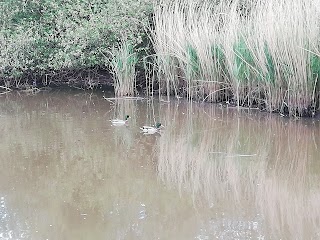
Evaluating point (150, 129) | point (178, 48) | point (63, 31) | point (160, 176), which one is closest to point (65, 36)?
point (63, 31)

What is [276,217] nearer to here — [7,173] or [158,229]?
[158,229]

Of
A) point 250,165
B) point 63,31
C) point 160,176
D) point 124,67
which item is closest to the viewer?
point 160,176

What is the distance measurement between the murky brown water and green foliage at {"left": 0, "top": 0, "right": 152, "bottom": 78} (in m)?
1.62

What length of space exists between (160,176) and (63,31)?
5.02 meters

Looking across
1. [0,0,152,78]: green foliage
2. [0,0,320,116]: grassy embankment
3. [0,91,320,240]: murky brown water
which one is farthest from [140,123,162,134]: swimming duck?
[0,0,152,78]: green foliage

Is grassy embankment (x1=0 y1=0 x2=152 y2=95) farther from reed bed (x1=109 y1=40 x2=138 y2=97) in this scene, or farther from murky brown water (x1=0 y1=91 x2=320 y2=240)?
murky brown water (x1=0 y1=91 x2=320 y2=240)

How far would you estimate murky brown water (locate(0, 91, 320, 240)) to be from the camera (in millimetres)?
3986

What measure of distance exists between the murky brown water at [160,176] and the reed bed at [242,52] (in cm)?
38

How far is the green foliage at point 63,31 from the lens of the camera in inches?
353

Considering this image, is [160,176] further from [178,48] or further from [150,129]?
[178,48]

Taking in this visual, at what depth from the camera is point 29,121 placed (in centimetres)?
719

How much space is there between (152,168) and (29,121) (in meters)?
2.56

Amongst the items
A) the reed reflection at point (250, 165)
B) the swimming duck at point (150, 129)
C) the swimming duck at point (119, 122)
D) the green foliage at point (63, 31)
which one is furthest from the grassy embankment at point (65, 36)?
the swimming duck at point (150, 129)

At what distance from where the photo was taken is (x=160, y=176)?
5.04m
